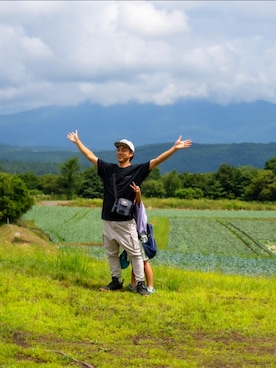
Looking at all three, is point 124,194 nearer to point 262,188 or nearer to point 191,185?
point 262,188

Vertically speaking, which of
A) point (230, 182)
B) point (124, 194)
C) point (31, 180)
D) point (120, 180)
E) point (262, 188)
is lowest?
point (31, 180)

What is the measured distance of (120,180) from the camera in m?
7.02

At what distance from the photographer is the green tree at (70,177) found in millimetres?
79625

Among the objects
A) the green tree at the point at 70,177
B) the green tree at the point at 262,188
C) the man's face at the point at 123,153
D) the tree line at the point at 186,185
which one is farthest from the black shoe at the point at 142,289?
the green tree at the point at 262,188

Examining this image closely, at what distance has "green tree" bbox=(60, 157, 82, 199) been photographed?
79.6 metres

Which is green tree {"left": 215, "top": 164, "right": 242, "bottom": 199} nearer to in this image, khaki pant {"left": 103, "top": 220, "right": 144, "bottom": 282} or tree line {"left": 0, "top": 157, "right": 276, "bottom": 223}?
tree line {"left": 0, "top": 157, "right": 276, "bottom": 223}

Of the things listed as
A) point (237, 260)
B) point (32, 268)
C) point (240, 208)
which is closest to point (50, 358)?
point (32, 268)

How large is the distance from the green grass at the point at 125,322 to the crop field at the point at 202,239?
1160cm

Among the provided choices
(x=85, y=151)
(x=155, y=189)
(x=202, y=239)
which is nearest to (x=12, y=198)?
(x=202, y=239)

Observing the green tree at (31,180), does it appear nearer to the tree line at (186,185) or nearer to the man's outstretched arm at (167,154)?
the tree line at (186,185)

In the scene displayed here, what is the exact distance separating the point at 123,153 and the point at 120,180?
1.13ft

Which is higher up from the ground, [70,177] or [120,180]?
[120,180]

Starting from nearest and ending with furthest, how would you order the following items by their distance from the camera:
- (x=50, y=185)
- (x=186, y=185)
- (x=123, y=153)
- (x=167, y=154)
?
(x=167, y=154), (x=123, y=153), (x=50, y=185), (x=186, y=185)

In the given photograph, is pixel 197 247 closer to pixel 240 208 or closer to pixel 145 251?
pixel 145 251
